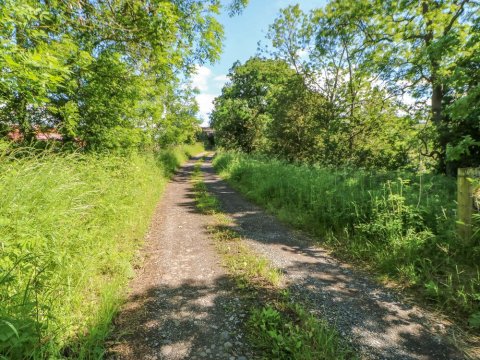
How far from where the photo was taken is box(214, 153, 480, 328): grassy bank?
10.5 feet

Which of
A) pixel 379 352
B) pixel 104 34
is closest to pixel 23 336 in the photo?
pixel 379 352

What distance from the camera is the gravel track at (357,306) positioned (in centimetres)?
236

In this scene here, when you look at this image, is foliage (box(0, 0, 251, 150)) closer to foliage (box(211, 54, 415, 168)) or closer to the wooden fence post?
foliage (box(211, 54, 415, 168))

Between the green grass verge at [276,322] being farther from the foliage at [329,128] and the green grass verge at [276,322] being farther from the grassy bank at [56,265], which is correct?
the foliage at [329,128]

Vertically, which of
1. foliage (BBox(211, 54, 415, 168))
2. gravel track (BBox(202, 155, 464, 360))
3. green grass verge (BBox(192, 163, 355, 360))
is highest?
foliage (BBox(211, 54, 415, 168))

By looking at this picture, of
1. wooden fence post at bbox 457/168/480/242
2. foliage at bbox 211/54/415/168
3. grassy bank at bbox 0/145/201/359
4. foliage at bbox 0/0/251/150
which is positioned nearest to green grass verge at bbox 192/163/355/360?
grassy bank at bbox 0/145/201/359

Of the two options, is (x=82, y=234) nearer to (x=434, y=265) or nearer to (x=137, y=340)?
(x=137, y=340)

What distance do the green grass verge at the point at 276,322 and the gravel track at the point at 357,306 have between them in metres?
0.18

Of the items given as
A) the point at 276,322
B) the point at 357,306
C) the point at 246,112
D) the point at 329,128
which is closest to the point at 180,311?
the point at 276,322

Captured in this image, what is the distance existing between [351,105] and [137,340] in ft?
40.9

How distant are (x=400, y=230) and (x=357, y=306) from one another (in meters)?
1.92

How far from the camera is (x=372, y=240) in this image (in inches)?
177

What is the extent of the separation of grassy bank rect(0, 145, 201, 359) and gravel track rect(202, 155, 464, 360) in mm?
2344

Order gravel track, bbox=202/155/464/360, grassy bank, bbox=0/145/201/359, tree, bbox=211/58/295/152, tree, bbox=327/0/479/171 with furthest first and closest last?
tree, bbox=211/58/295/152, tree, bbox=327/0/479/171, gravel track, bbox=202/155/464/360, grassy bank, bbox=0/145/201/359
